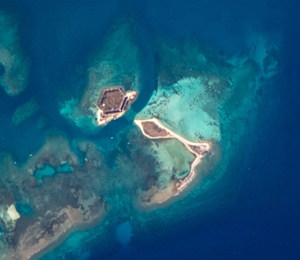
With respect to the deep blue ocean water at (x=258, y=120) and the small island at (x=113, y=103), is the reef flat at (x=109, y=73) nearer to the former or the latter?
the small island at (x=113, y=103)

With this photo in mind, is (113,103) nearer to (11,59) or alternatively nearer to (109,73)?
(109,73)

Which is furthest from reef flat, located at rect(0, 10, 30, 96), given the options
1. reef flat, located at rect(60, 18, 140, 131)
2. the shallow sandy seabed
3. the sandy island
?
the sandy island

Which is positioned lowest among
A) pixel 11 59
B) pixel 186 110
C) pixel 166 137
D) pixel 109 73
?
pixel 166 137

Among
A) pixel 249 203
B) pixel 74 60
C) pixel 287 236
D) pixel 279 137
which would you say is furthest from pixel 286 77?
pixel 74 60

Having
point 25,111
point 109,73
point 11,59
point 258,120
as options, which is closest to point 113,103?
point 109,73

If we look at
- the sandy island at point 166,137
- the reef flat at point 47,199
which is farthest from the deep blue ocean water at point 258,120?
the sandy island at point 166,137

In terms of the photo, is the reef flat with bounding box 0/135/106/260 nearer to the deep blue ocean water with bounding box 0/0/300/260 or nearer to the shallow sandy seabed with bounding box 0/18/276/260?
the shallow sandy seabed with bounding box 0/18/276/260
